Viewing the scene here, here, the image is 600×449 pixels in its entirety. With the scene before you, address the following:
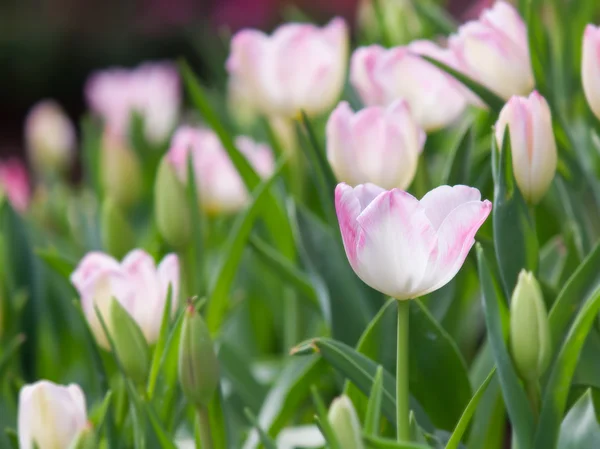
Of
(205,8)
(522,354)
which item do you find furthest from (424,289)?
(205,8)

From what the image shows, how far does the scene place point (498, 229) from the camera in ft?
1.63

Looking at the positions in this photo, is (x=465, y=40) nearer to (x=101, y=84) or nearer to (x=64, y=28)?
(x=101, y=84)

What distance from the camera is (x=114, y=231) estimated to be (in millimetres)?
764

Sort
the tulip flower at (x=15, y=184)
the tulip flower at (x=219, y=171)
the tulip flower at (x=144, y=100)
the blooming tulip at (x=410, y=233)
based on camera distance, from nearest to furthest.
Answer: the blooming tulip at (x=410, y=233)
the tulip flower at (x=219, y=171)
the tulip flower at (x=15, y=184)
the tulip flower at (x=144, y=100)

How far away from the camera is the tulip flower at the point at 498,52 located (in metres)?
0.56

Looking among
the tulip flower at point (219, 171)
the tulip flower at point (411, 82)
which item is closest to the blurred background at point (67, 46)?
the tulip flower at point (219, 171)

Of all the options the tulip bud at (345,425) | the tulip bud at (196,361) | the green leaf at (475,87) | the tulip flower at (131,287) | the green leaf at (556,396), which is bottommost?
the green leaf at (556,396)

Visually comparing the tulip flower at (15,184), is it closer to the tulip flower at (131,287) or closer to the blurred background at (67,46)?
the tulip flower at (131,287)

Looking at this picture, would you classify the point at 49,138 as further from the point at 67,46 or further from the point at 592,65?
the point at 67,46

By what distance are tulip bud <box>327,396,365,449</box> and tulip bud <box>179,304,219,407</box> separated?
3.8 inches

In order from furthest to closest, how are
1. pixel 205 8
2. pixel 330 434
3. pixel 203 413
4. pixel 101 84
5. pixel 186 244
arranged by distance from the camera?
1. pixel 205 8
2. pixel 101 84
3. pixel 186 244
4. pixel 203 413
5. pixel 330 434

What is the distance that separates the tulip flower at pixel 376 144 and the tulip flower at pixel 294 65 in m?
0.20

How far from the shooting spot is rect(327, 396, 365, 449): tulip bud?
41 centimetres

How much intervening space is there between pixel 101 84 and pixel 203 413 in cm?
98
